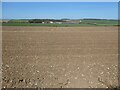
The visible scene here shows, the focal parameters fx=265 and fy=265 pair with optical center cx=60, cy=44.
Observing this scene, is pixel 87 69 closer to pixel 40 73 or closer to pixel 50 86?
pixel 40 73

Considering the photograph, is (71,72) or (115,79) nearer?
(115,79)

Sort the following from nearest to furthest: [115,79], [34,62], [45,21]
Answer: [115,79] < [34,62] < [45,21]

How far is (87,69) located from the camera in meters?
11.3

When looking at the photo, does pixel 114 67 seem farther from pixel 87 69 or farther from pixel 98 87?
pixel 98 87

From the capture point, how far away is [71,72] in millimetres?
10664

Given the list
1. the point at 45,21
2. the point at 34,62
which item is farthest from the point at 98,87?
the point at 45,21

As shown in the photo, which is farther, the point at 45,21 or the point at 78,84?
the point at 45,21

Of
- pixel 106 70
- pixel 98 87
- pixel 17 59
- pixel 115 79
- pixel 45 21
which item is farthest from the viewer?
pixel 45 21

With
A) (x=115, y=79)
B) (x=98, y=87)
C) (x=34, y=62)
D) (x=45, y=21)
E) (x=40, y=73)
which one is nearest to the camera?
(x=98, y=87)

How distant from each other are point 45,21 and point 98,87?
84.5m

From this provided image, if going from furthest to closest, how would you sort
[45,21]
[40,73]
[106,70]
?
1. [45,21]
2. [106,70]
3. [40,73]

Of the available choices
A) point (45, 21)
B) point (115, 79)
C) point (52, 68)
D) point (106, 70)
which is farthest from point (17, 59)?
point (45, 21)

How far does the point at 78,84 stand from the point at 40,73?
6.45ft

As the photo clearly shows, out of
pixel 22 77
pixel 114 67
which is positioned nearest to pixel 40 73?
pixel 22 77
